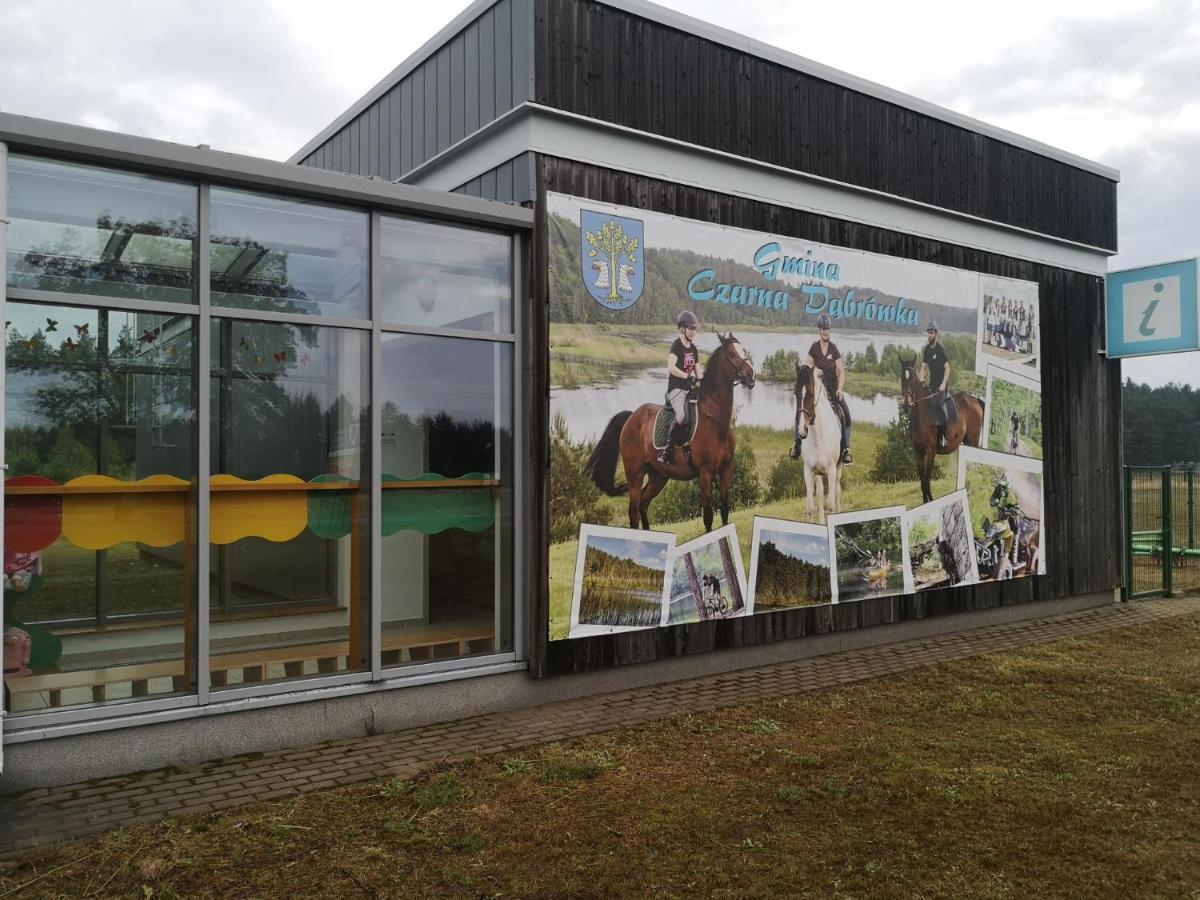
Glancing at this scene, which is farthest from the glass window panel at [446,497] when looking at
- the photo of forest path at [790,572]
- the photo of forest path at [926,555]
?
the photo of forest path at [926,555]

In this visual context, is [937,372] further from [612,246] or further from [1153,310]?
[612,246]

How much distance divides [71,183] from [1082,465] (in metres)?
11.2

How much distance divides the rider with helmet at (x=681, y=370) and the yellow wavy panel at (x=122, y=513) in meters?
3.71

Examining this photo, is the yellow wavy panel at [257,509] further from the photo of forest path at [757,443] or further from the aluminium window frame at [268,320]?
the photo of forest path at [757,443]

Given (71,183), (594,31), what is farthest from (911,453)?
(71,183)

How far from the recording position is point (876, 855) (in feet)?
14.2

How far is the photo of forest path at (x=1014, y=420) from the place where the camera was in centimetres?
1058

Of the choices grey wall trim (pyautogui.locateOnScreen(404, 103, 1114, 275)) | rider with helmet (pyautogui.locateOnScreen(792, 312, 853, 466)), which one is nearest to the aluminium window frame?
grey wall trim (pyautogui.locateOnScreen(404, 103, 1114, 275))

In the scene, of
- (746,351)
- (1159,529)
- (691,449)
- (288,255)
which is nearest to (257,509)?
(288,255)

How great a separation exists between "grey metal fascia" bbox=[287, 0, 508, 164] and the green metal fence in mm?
10037

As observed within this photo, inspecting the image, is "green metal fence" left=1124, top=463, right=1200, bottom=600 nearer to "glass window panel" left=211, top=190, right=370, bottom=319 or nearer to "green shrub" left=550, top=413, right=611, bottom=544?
"green shrub" left=550, top=413, right=611, bottom=544

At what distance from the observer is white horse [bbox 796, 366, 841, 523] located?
8.68 metres

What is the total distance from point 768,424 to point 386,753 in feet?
14.4

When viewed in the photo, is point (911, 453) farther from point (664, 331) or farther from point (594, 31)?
point (594, 31)
